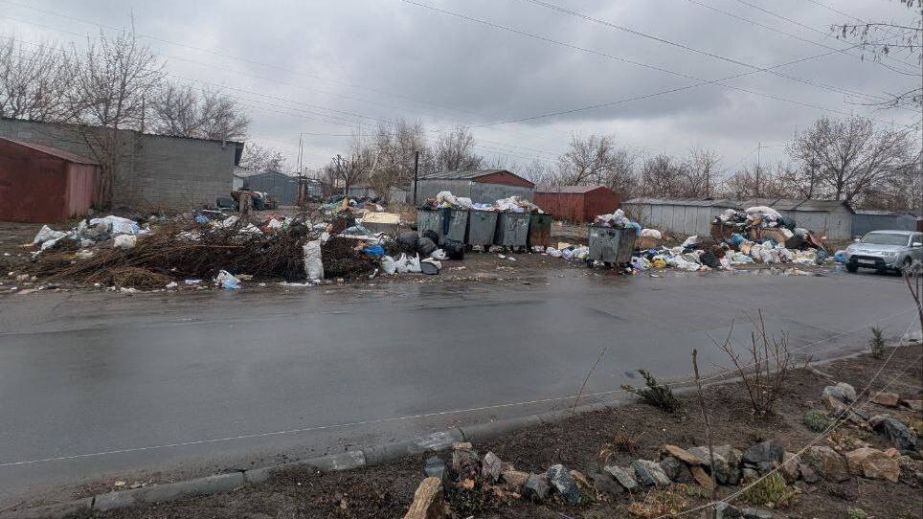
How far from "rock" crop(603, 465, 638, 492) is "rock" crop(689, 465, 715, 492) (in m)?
0.47

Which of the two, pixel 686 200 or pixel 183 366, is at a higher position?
pixel 686 200

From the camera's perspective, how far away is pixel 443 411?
4.91 meters

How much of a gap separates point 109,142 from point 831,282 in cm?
2820

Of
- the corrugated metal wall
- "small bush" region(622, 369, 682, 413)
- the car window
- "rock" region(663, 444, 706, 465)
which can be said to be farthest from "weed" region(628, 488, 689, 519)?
the corrugated metal wall

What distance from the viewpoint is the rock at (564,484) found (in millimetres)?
3460

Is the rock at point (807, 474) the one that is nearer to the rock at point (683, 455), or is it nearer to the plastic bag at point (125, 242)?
the rock at point (683, 455)

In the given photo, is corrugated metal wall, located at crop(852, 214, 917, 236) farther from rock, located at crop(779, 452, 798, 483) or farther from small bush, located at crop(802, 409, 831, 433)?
rock, located at crop(779, 452, 798, 483)

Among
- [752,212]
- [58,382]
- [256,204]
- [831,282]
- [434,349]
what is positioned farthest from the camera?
[256,204]

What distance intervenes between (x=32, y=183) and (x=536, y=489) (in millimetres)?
22781

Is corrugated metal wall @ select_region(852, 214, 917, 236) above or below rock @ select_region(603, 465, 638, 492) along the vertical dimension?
above

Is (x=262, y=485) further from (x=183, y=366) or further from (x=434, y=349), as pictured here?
(x=434, y=349)

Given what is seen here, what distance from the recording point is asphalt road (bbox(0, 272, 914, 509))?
13.3 ft

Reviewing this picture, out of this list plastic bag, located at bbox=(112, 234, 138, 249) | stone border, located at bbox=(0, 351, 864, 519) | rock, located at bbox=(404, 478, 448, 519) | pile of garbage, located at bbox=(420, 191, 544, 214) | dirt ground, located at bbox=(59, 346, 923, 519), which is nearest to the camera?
rock, located at bbox=(404, 478, 448, 519)

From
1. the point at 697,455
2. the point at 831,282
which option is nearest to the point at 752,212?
the point at 831,282
